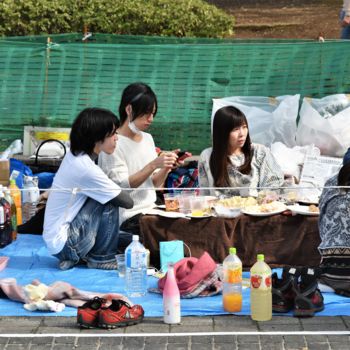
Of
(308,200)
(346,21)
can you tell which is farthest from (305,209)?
(346,21)

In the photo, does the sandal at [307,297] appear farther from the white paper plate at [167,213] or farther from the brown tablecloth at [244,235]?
the white paper plate at [167,213]

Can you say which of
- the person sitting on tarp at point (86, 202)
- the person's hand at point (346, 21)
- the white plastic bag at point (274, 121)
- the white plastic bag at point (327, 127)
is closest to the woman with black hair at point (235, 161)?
the person sitting on tarp at point (86, 202)

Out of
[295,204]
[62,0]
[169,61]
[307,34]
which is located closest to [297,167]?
[295,204]

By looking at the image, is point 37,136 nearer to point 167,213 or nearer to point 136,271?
point 167,213

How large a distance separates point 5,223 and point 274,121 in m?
2.73

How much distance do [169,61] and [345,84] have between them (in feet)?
5.63

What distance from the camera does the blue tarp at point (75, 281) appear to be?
6.34m

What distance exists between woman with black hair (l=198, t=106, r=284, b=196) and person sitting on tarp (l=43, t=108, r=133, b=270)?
31.8 inches

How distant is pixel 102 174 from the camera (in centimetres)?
723

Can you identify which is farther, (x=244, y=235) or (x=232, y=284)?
(x=244, y=235)

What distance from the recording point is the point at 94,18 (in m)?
13.3

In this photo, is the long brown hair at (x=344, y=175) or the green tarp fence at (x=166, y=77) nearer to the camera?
the long brown hair at (x=344, y=175)

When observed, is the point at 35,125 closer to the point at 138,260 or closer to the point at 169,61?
the point at 169,61

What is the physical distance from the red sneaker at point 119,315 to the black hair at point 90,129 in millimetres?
1543
